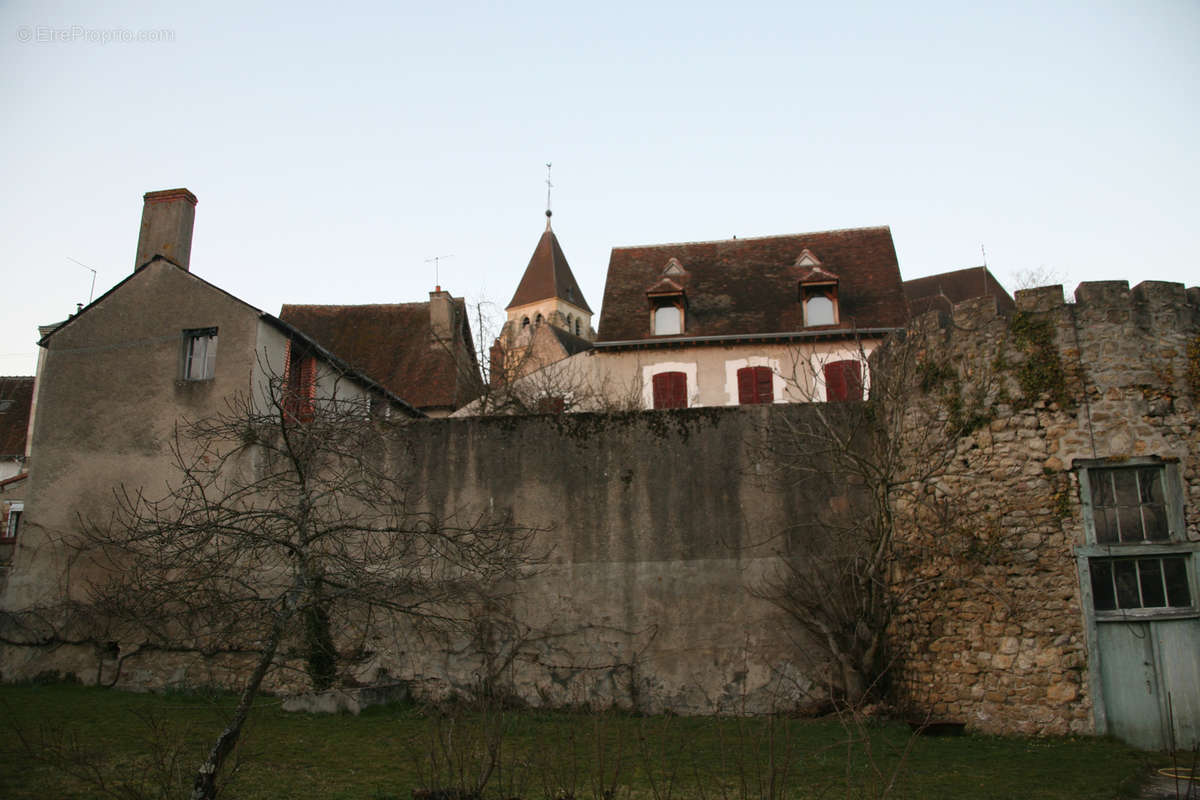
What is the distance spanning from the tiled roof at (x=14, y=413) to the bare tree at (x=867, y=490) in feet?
84.7

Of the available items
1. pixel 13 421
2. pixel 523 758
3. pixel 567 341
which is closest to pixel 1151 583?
pixel 523 758

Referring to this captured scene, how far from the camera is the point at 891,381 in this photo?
10570mm

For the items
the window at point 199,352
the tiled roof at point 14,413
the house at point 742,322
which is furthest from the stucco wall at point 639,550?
the tiled roof at point 14,413

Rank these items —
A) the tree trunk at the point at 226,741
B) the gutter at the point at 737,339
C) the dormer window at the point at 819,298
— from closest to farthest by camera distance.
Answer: the tree trunk at the point at 226,741 → the gutter at the point at 737,339 → the dormer window at the point at 819,298

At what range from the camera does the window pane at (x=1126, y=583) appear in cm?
901

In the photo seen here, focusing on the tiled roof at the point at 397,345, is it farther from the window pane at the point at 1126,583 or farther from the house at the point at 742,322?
the window pane at the point at 1126,583

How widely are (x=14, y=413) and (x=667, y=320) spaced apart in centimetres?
2127

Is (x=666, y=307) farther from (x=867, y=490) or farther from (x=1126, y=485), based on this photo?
(x=1126, y=485)

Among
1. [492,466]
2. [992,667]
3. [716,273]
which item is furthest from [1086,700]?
[716,273]

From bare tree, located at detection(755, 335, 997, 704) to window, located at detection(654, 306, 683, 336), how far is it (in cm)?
1210

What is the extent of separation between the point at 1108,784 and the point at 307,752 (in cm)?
658

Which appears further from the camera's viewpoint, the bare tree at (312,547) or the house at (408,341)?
the house at (408,341)

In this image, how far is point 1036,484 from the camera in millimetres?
9336

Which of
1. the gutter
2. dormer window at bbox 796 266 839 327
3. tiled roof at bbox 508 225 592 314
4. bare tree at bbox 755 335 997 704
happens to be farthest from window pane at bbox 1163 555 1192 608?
tiled roof at bbox 508 225 592 314
